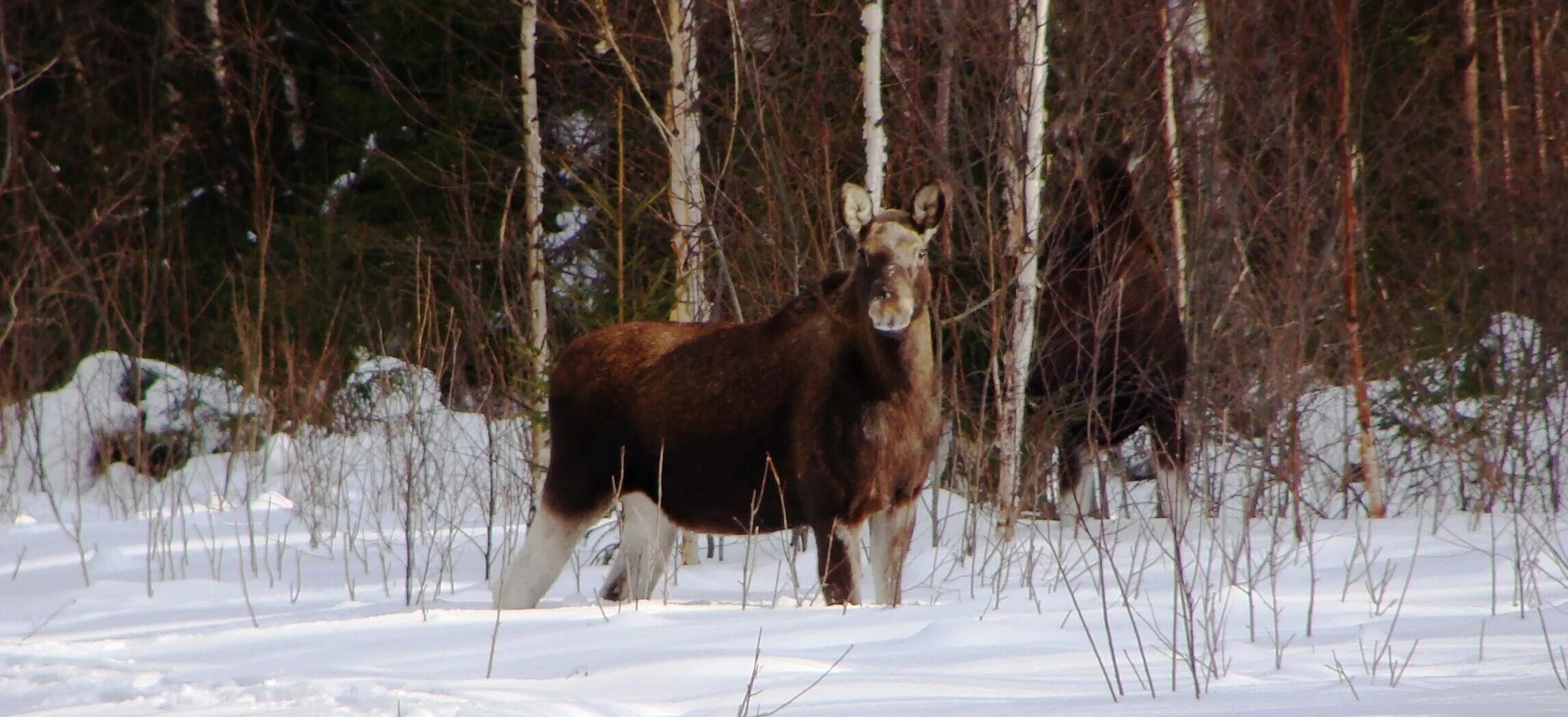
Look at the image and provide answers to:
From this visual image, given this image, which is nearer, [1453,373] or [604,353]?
[604,353]

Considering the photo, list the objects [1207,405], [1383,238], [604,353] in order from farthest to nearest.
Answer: [1383,238] < [1207,405] < [604,353]

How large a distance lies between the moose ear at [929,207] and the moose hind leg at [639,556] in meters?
1.58

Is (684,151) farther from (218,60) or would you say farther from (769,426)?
(218,60)

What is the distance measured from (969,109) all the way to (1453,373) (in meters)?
4.26

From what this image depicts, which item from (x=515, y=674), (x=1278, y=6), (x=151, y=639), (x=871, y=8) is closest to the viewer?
(x=515, y=674)

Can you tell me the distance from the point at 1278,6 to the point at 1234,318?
6181mm

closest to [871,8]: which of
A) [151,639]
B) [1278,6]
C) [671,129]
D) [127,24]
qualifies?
[671,129]

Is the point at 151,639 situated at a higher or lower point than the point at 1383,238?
lower

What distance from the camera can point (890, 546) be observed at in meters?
6.32

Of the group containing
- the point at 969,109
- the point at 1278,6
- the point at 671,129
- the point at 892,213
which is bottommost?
the point at 892,213

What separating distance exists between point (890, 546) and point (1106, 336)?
3.18 metres

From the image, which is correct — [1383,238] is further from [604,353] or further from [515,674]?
[515,674]

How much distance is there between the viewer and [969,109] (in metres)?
12.9

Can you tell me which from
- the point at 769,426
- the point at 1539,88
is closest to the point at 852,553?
the point at 769,426
